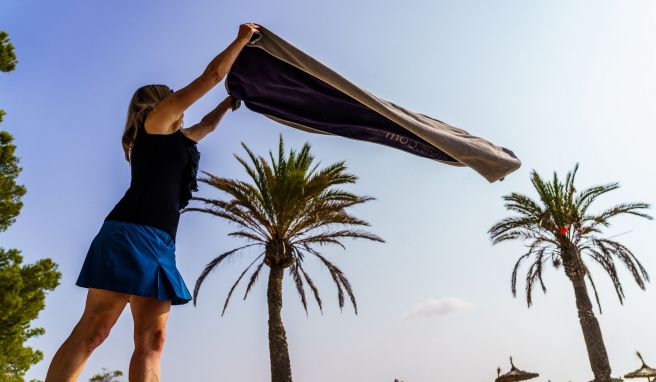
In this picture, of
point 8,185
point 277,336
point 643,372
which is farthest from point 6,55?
point 643,372

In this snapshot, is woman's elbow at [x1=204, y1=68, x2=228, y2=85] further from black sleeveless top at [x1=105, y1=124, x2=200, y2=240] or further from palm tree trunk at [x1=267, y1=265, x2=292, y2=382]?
palm tree trunk at [x1=267, y1=265, x2=292, y2=382]

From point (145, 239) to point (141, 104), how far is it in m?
0.72

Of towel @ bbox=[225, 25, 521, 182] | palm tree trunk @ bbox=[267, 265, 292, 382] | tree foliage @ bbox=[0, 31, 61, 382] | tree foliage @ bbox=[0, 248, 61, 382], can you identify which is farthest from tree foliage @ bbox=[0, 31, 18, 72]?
towel @ bbox=[225, 25, 521, 182]

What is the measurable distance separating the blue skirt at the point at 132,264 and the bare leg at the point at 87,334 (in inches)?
2.9

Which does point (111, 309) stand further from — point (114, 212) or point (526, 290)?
point (526, 290)

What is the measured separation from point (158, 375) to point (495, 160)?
2263 millimetres

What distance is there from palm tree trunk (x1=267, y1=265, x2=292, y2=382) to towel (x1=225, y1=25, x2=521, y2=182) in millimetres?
14163

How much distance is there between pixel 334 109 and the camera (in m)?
3.68

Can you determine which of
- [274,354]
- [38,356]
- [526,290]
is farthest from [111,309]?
[526,290]

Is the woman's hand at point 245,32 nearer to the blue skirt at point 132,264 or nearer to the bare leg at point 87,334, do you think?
the blue skirt at point 132,264

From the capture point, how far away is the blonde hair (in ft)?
8.57

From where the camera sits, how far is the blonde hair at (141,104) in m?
2.61

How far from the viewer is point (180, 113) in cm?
246

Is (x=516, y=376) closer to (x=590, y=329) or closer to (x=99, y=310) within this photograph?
(x=590, y=329)
